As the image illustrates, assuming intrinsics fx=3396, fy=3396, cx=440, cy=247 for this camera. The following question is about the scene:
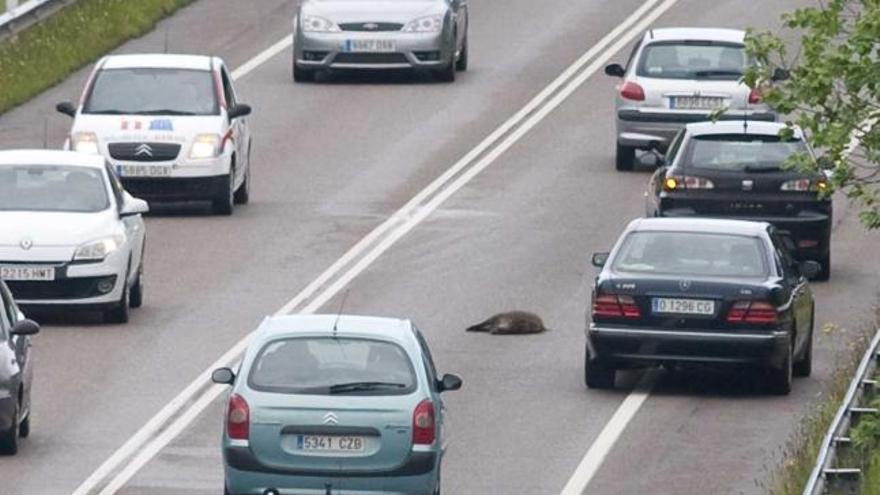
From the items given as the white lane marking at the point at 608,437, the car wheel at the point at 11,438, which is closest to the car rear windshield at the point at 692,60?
the white lane marking at the point at 608,437

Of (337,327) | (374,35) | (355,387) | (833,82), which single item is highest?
(833,82)

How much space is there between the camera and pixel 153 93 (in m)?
35.5

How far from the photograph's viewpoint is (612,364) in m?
25.6

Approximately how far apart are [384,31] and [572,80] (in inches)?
113

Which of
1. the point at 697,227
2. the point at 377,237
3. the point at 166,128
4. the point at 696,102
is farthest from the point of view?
the point at 696,102

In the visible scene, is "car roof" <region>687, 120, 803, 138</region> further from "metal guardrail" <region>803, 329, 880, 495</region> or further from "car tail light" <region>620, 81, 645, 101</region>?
"metal guardrail" <region>803, 329, 880, 495</region>

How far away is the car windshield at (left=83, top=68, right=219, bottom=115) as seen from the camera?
35.3 m

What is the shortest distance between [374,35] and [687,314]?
17.9 meters

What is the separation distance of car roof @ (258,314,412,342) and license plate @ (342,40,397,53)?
22.2m

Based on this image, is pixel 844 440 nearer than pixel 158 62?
Yes

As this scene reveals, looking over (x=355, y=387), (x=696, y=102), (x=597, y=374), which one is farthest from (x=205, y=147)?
(x=355, y=387)

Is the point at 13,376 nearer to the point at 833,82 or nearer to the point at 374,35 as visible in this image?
the point at 833,82

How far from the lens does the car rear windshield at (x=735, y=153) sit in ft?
105

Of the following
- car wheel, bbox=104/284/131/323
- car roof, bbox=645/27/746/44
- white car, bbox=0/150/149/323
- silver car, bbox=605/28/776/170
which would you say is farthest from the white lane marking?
car roof, bbox=645/27/746/44
